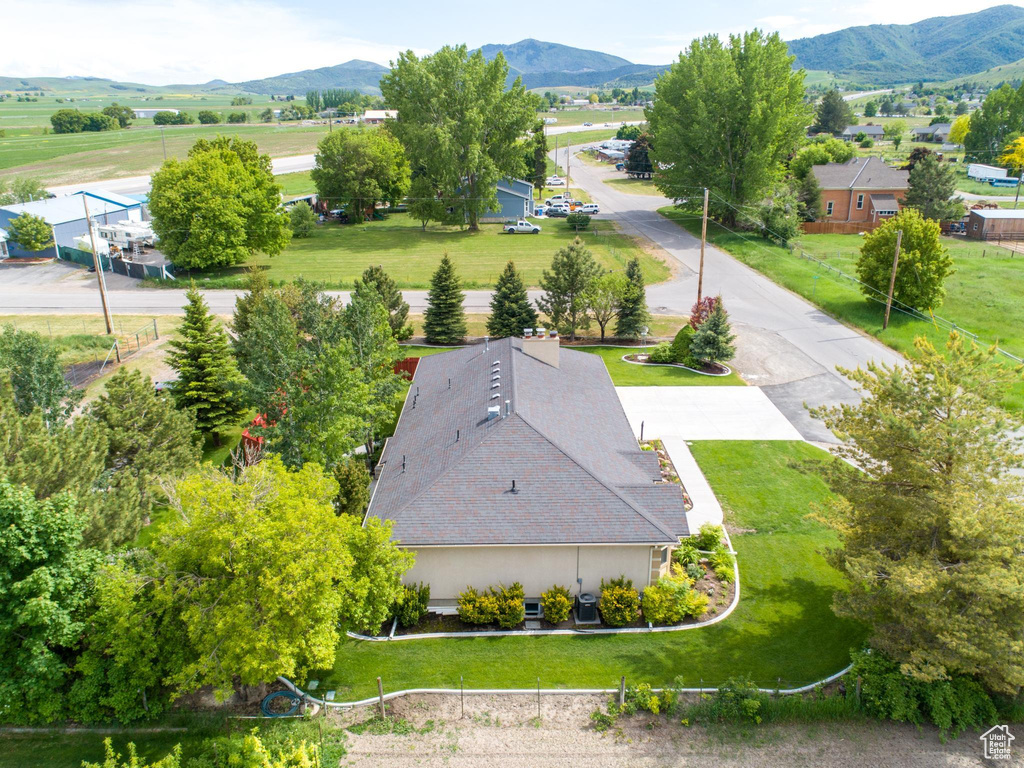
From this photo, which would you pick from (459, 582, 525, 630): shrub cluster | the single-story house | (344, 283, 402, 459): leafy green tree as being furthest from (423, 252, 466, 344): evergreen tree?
the single-story house

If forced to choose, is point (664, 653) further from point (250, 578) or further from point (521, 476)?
point (250, 578)

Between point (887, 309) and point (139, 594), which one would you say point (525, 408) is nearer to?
point (139, 594)

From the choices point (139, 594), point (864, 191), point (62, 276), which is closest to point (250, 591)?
point (139, 594)

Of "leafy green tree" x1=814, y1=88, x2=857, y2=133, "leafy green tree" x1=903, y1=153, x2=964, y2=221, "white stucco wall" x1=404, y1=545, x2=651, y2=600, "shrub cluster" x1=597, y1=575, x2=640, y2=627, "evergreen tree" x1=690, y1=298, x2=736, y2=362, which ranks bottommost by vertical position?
"shrub cluster" x1=597, y1=575, x2=640, y2=627

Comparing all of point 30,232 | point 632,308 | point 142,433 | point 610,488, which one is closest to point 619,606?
point 610,488

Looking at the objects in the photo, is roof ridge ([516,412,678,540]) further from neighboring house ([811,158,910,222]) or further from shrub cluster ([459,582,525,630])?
neighboring house ([811,158,910,222])

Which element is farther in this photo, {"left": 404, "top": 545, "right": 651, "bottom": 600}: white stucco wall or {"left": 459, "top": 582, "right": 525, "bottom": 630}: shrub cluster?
{"left": 404, "top": 545, "right": 651, "bottom": 600}: white stucco wall
